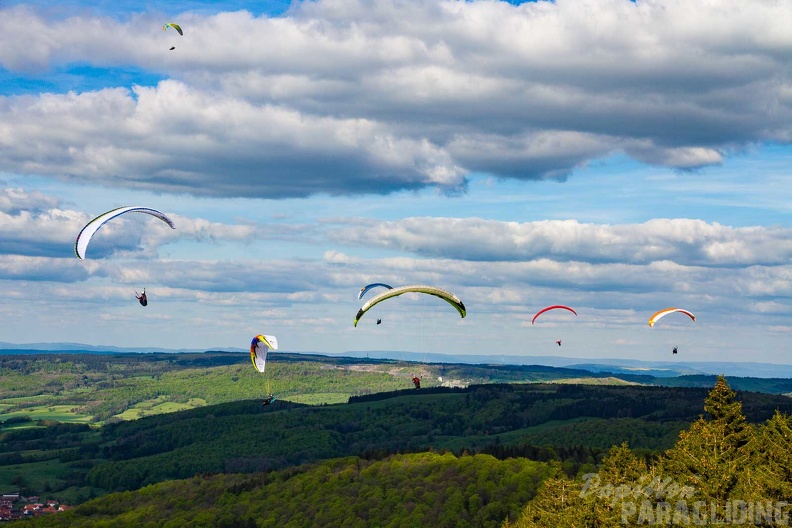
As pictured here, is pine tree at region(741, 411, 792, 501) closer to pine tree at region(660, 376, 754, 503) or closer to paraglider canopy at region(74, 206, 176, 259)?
pine tree at region(660, 376, 754, 503)

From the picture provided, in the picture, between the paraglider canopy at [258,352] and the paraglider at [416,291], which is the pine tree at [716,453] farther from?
the paraglider canopy at [258,352]

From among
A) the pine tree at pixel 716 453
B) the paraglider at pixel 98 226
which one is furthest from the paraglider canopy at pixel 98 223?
the pine tree at pixel 716 453

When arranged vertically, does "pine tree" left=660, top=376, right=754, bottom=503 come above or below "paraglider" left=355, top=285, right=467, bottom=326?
below

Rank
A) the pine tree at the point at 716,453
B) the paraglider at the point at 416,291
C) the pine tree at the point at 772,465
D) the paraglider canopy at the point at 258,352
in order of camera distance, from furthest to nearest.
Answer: the paraglider canopy at the point at 258,352 → the paraglider at the point at 416,291 → the pine tree at the point at 716,453 → the pine tree at the point at 772,465

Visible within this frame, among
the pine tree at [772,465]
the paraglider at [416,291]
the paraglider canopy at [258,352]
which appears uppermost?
the paraglider at [416,291]

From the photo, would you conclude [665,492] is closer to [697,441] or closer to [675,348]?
[697,441]

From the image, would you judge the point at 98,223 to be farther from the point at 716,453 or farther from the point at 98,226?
the point at 716,453

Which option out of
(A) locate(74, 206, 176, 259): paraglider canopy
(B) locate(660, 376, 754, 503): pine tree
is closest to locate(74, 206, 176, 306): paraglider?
(A) locate(74, 206, 176, 259): paraglider canopy

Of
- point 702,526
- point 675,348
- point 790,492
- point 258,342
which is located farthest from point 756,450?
point 258,342

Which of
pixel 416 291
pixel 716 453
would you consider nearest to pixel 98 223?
pixel 416 291
